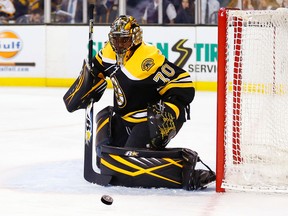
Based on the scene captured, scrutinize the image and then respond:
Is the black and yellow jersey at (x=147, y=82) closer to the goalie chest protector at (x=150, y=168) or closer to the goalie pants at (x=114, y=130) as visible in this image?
the goalie pants at (x=114, y=130)

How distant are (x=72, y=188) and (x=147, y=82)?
0.58 metres

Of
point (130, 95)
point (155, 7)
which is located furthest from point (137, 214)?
point (155, 7)

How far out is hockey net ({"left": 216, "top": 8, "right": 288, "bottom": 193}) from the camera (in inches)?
142

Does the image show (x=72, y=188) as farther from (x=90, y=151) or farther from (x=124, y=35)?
(x=124, y=35)

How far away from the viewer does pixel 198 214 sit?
10.4ft

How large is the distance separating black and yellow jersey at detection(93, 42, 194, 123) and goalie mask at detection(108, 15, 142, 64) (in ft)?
0.13

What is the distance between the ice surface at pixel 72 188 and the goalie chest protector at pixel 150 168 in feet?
0.13

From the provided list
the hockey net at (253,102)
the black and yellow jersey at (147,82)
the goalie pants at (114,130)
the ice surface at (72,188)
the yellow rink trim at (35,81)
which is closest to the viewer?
the ice surface at (72,188)

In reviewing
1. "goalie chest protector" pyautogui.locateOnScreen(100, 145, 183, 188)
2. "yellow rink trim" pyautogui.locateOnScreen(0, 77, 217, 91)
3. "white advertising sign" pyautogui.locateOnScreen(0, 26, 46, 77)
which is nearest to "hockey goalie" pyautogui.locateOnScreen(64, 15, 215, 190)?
"goalie chest protector" pyautogui.locateOnScreen(100, 145, 183, 188)

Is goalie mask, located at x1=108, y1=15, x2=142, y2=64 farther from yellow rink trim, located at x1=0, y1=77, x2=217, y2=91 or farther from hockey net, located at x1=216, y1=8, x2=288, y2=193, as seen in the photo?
yellow rink trim, located at x1=0, y1=77, x2=217, y2=91

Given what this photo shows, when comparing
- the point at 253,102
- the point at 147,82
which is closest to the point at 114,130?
the point at 147,82

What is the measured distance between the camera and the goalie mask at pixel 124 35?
3787mm

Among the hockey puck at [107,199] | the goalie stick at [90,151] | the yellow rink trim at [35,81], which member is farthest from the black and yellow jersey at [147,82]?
the yellow rink trim at [35,81]

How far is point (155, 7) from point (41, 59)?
154 cm
